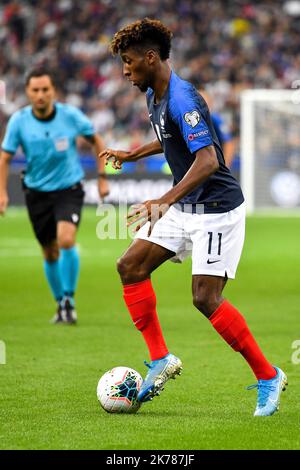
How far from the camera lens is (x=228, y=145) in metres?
12.8

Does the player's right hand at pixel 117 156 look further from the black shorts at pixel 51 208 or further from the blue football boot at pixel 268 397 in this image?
the black shorts at pixel 51 208

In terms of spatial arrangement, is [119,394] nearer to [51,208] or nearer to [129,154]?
[129,154]

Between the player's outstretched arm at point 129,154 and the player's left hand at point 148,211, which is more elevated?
the player's outstretched arm at point 129,154

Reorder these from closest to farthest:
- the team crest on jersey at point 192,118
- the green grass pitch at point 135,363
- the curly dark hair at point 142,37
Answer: the green grass pitch at point 135,363 < the team crest on jersey at point 192,118 < the curly dark hair at point 142,37

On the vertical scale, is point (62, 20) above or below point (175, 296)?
above

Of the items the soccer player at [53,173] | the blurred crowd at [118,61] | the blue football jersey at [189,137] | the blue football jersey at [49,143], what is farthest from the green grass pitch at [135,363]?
the blurred crowd at [118,61]

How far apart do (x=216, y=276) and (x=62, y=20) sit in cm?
2473

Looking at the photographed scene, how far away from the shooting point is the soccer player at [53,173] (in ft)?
34.2

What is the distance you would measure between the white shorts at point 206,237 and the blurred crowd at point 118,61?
19148 mm

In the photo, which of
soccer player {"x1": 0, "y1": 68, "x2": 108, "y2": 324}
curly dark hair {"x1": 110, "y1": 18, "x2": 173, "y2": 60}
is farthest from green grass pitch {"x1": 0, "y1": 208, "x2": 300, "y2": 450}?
curly dark hair {"x1": 110, "y1": 18, "x2": 173, "y2": 60}

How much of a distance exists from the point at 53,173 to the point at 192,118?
5008 millimetres
